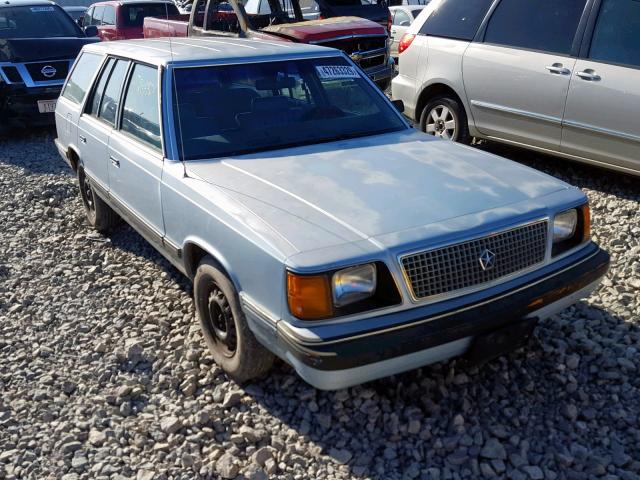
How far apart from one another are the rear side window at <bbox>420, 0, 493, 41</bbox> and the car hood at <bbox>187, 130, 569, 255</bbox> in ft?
9.79

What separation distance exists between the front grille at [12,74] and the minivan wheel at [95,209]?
3.99 meters

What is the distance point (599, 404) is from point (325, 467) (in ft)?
4.45

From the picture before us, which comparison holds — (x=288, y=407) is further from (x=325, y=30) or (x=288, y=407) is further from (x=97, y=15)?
(x=97, y=15)

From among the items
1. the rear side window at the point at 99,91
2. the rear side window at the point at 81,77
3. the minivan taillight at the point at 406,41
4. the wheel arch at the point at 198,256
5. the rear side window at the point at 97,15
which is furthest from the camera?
the rear side window at the point at 97,15

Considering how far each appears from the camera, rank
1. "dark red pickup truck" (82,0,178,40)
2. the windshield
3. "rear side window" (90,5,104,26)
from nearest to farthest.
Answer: the windshield, "dark red pickup truck" (82,0,178,40), "rear side window" (90,5,104,26)

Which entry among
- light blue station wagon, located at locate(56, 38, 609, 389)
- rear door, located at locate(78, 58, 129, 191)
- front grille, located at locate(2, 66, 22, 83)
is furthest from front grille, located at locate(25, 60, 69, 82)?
light blue station wagon, located at locate(56, 38, 609, 389)

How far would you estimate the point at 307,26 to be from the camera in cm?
960

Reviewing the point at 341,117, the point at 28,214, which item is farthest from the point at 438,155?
the point at 28,214

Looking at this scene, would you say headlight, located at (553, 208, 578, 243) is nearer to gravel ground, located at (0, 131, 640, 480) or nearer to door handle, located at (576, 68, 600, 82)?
gravel ground, located at (0, 131, 640, 480)

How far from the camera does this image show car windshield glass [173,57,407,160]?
146 inches

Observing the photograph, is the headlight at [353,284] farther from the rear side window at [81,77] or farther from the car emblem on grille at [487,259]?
the rear side window at [81,77]

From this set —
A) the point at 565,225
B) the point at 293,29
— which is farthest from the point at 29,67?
the point at 565,225

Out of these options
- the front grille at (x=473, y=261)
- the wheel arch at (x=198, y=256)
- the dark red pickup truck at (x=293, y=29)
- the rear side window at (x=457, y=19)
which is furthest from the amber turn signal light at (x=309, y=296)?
the dark red pickup truck at (x=293, y=29)

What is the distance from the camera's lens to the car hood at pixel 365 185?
2826mm
